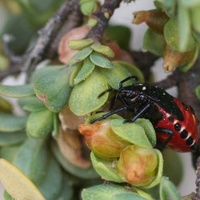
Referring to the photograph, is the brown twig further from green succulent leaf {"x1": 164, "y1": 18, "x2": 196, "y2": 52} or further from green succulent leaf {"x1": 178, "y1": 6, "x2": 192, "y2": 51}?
green succulent leaf {"x1": 178, "y1": 6, "x2": 192, "y2": 51}

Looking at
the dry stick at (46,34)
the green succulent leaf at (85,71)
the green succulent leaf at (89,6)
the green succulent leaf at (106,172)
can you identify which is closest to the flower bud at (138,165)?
the green succulent leaf at (106,172)

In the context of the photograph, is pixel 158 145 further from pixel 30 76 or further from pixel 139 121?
pixel 30 76

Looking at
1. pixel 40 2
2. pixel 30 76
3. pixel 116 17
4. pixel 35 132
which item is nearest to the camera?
pixel 35 132

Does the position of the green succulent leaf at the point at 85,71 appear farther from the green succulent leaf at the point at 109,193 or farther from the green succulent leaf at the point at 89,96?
the green succulent leaf at the point at 109,193

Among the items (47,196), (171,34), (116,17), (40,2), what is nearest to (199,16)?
(171,34)

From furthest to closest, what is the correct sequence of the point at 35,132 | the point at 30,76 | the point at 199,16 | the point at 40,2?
the point at 40,2
the point at 30,76
the point at 35,132
the point at 199,16

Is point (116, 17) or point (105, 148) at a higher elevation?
point (105, 148)

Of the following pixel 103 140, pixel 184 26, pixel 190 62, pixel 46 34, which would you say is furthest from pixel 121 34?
pixel 184 26

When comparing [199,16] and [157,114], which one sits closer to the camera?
[199,16]
